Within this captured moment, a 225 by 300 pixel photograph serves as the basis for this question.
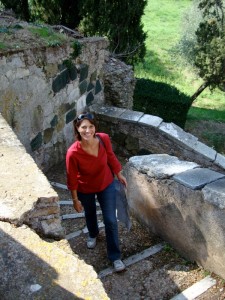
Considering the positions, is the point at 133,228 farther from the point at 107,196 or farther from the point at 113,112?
the point at 113,112

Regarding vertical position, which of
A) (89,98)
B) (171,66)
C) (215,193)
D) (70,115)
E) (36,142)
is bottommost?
(171,66)

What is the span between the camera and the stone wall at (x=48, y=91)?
180 inches

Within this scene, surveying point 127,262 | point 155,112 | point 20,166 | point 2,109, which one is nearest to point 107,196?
point 127,262

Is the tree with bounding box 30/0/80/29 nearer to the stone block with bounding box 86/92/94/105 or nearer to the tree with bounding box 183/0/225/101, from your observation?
the stone block with bounding box 86/92/94/105

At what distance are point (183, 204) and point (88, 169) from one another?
0.88 metres

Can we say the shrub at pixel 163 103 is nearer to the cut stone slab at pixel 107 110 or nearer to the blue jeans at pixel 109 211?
the cut stone slab at pixel 107 110

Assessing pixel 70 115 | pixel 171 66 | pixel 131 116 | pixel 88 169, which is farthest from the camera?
pixel 171 66

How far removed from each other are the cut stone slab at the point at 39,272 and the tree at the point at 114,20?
8.24m

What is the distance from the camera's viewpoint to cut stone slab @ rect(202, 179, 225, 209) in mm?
3041

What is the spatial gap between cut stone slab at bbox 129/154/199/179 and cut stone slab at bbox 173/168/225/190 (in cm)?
11

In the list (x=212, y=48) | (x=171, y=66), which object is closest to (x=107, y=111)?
(x=212, y=48)

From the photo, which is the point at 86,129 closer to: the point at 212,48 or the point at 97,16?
the point at 97,16

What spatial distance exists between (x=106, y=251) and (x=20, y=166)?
1577 mm

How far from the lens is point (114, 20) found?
1040cm
